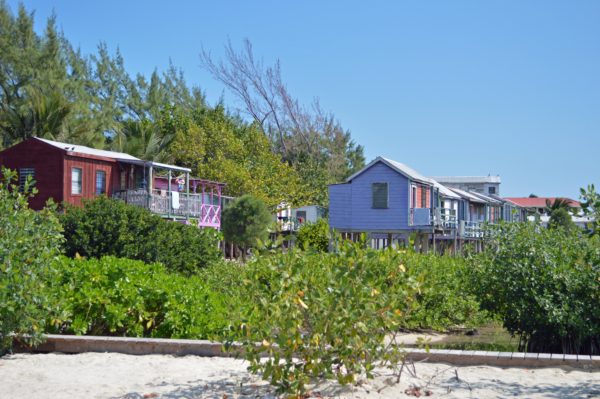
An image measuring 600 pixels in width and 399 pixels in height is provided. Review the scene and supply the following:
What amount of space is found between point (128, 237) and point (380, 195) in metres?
26.0

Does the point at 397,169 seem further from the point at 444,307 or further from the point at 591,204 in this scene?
the point at 591,204

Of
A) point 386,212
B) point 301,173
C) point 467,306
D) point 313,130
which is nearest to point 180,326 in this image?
point 467,306

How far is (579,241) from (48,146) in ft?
97.9

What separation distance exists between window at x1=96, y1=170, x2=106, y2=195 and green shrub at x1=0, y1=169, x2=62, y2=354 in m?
29.1

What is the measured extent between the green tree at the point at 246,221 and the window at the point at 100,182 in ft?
29.4

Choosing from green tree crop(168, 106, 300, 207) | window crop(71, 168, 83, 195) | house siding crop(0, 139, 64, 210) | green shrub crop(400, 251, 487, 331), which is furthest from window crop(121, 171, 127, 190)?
green shrub crop(400, 251, 487, 331)

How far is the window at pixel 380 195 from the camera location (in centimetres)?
4375

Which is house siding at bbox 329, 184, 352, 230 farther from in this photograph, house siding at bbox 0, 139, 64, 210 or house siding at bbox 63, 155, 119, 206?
house siding at bbox 0, 139, 64, 210

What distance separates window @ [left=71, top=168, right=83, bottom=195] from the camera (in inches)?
1432

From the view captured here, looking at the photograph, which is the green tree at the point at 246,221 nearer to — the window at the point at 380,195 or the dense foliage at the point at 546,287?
the window at the point at 380,195

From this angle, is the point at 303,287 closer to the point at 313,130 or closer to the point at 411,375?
the point at 411,375

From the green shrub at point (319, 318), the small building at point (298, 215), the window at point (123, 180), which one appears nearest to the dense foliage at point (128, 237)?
the green shrub at point (319, 318)

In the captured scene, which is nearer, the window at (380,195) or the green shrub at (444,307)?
the green shrub at (444,307)

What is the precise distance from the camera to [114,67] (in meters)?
67.8
